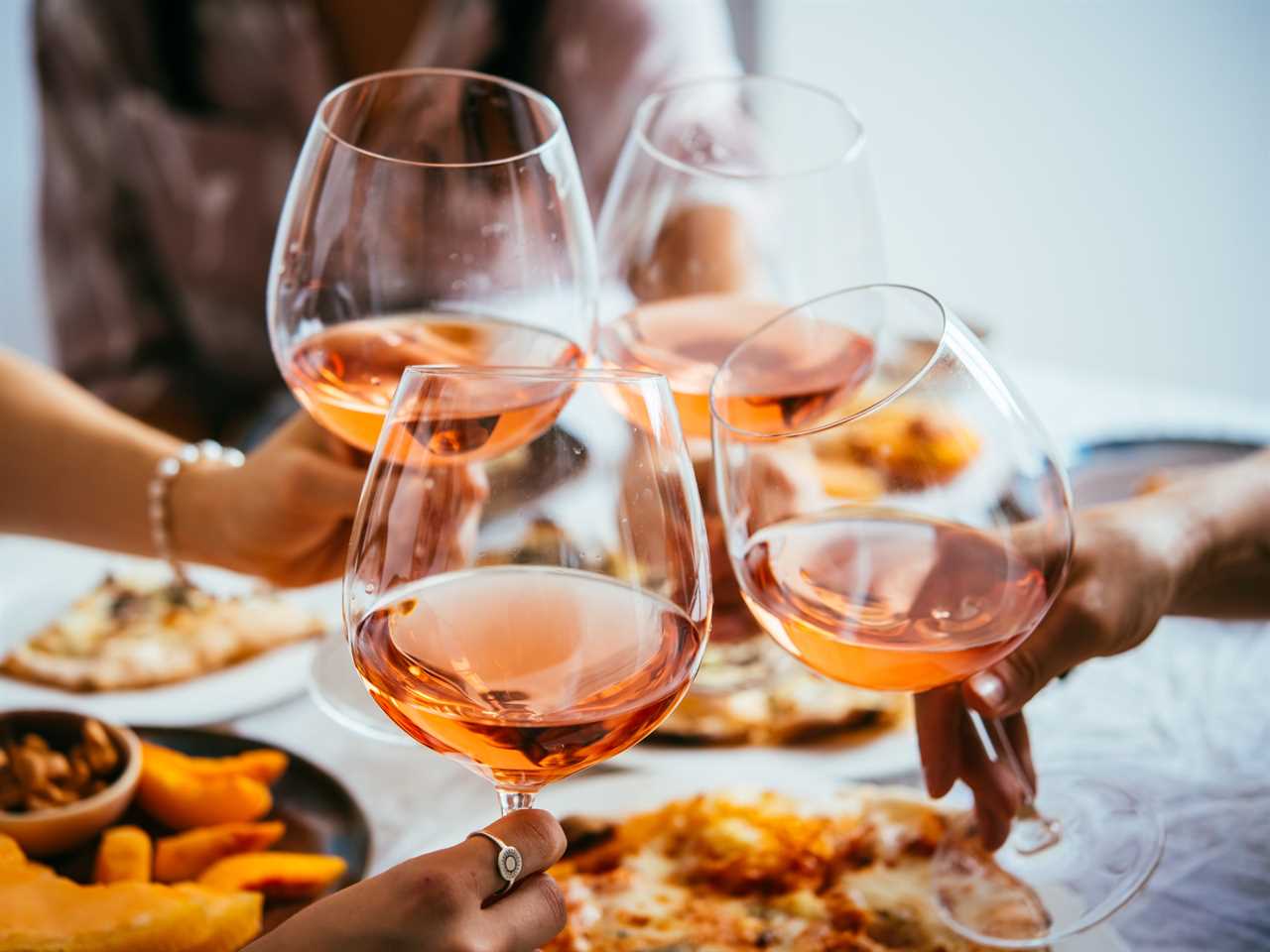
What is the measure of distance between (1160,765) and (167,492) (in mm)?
914

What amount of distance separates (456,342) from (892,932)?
1.58 feet

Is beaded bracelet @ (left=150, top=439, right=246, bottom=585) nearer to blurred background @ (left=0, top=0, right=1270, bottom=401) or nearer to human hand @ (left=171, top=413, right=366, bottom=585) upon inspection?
human hand @ (left=171, top=413, right=366, bottom=585)

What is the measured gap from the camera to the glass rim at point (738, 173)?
0.90m

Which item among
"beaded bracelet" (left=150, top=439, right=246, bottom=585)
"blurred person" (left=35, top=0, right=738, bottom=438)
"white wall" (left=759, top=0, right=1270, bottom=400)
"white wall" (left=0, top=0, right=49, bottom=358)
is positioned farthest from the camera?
"white wall" (left=0, top=0, right=49, bottom=358)

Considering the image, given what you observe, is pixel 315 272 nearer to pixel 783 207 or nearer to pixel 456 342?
Answer: pixel 456 342

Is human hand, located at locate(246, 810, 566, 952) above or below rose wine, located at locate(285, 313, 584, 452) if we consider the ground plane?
below

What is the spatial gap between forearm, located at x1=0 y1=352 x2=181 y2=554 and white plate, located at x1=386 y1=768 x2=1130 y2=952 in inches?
19.6

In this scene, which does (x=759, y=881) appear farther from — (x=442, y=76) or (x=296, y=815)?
(x=442, y=76)

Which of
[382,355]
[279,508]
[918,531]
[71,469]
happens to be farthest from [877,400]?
[71,469]

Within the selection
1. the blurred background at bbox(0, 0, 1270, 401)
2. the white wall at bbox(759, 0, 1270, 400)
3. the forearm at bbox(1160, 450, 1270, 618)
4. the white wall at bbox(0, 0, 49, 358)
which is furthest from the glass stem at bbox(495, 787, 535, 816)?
the white wall at bbox(0, 0, 49, 358)

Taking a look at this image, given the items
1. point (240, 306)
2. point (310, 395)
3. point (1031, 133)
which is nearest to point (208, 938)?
point (310, 395)

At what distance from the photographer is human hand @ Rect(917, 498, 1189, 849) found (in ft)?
2.49

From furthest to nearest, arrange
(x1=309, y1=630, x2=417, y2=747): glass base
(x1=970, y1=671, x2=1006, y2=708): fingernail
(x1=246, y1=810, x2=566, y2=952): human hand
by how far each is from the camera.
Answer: (x1=309, y1=630, x2=417, y2=747): glass base < (x1=970, y1=671, x2=1006, y2=708): fingernail < (x1=246, y1=810, x2=566, y2=952): human hand

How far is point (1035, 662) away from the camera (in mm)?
758
